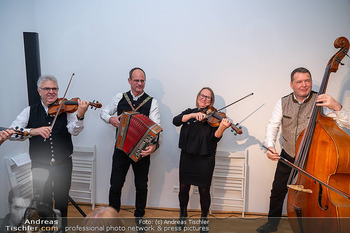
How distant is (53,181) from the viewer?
7.63 feet

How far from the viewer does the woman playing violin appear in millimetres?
2389

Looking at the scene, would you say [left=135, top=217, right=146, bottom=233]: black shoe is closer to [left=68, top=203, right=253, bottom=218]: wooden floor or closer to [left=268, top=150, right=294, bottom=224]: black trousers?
[left=68, top=203, right=253, bottom=218]: wooden floor

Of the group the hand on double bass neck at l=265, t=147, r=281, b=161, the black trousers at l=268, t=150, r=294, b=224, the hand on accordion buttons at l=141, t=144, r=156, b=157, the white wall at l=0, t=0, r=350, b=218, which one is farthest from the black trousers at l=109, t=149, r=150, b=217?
the black trousers at l=268, t=150, r=294, b=224

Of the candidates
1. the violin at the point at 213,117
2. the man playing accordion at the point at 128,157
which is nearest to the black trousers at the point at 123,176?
the man playing accordion at the point at 128,157

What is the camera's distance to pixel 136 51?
2.96 m

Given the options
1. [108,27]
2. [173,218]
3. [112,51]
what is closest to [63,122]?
[112,51]

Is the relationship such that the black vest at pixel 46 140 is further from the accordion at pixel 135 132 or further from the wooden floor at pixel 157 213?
the wooden floor at pixel 157 213

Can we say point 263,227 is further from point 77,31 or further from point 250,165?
point 77,31

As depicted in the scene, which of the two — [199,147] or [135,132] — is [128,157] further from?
[199,147]

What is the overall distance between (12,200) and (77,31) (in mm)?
2008

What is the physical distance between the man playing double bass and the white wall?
1.62 ft

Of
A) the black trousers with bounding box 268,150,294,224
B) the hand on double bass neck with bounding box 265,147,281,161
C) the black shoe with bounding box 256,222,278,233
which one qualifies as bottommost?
the black shoe with bounding box 256,222,278,233

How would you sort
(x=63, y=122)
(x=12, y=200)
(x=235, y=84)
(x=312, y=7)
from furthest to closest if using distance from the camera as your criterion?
(x=235, y=84) < (x=312, y=7) < (x=12, y=200) < (x=63, y=122)

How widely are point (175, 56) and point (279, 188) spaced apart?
183cm
